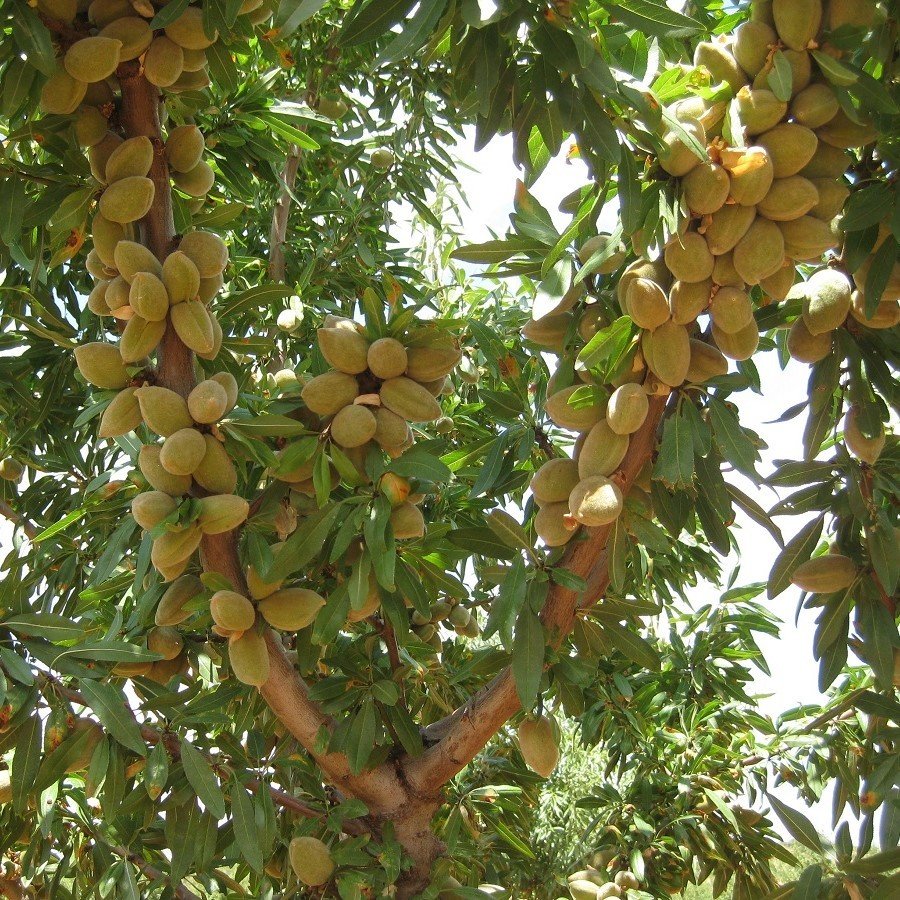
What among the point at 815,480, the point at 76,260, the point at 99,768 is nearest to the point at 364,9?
the point at 815,480

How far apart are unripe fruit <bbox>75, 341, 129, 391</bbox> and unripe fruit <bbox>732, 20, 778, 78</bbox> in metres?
1.19

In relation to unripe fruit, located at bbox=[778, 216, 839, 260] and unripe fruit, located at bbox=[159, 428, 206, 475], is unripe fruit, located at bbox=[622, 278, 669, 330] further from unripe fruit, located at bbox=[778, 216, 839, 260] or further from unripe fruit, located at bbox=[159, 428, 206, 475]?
unripe fruit, located at bbox=[159, 428, 206, 475]

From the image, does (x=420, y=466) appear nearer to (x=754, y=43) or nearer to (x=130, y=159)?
(x=130, y=159)

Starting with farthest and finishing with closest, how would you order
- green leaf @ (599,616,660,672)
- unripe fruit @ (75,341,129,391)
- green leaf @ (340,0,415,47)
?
→ green leaf @ (599,616,660,672) < unripe fruit @ (75,341,129,391) < green leaf @ (340,0,415,47)

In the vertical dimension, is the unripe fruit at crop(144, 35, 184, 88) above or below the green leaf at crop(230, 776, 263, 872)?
above

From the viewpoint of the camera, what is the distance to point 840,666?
1806 mm

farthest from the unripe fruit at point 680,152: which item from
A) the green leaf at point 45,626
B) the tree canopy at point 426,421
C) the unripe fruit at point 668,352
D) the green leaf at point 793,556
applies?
the green leaf at point 45,626

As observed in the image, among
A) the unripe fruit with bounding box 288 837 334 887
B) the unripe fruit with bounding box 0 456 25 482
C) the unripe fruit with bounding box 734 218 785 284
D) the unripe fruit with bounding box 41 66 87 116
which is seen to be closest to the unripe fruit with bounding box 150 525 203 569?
the unripe fruit with bounding box 288 837 334 887

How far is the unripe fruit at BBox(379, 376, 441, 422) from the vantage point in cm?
177

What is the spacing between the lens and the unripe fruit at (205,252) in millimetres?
1792

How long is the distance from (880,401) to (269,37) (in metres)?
1.53

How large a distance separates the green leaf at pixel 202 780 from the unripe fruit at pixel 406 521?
56 cm

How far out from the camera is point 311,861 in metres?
1.95

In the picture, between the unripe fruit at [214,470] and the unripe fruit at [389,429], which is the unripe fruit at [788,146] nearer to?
the unripe fruit at [389,429]
